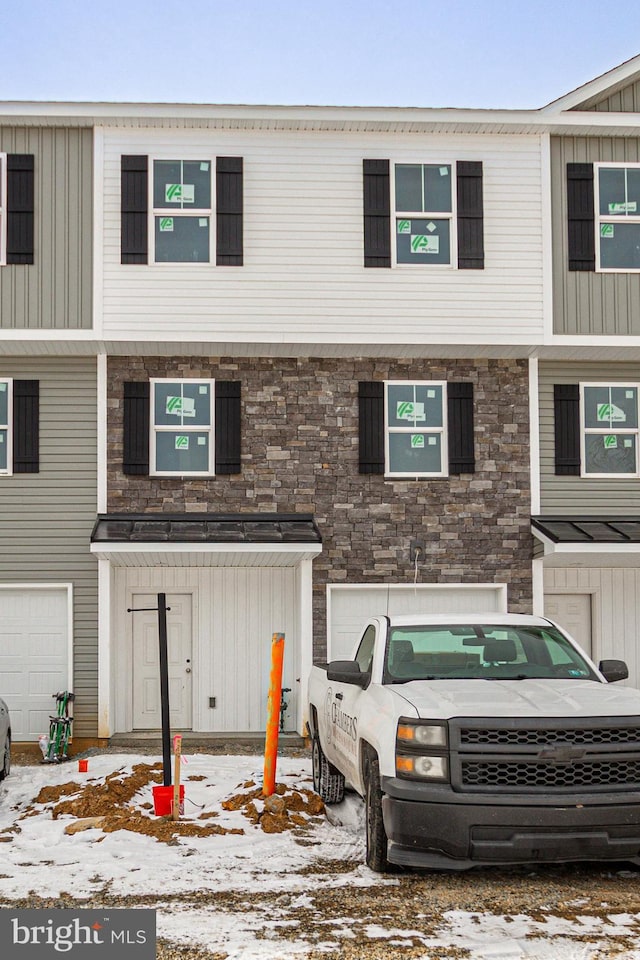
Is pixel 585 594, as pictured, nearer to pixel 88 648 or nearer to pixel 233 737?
pixel 233 737

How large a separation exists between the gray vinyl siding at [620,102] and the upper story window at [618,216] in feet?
2.66

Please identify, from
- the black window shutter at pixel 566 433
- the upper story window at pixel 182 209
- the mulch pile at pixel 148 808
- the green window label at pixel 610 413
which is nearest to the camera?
the mulch pile at pixel 148 808

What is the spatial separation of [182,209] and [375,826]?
10.7 m

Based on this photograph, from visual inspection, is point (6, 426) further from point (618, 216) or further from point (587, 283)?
point (618, 216)

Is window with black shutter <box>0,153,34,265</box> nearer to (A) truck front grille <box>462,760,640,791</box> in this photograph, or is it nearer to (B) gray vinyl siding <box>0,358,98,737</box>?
(B) gray vinyl siding <box>0,358,98,737</box>

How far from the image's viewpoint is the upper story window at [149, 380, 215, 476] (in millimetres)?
15500

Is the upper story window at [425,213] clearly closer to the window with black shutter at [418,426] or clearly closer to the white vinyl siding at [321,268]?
the white vinyl siding at [321,268]

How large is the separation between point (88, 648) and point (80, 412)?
335cm

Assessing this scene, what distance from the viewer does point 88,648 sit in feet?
49.7

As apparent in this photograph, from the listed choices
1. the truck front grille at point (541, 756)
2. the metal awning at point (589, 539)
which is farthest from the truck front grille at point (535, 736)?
the metal awning at point (589, 539)

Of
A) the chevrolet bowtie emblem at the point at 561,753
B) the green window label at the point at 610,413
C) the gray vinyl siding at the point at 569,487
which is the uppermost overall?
the green window label at the point at 610,413

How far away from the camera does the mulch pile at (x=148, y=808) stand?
8.41 m

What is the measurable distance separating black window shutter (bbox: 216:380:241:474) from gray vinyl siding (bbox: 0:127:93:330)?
2147 millimetres

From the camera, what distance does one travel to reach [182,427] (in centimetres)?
1552
